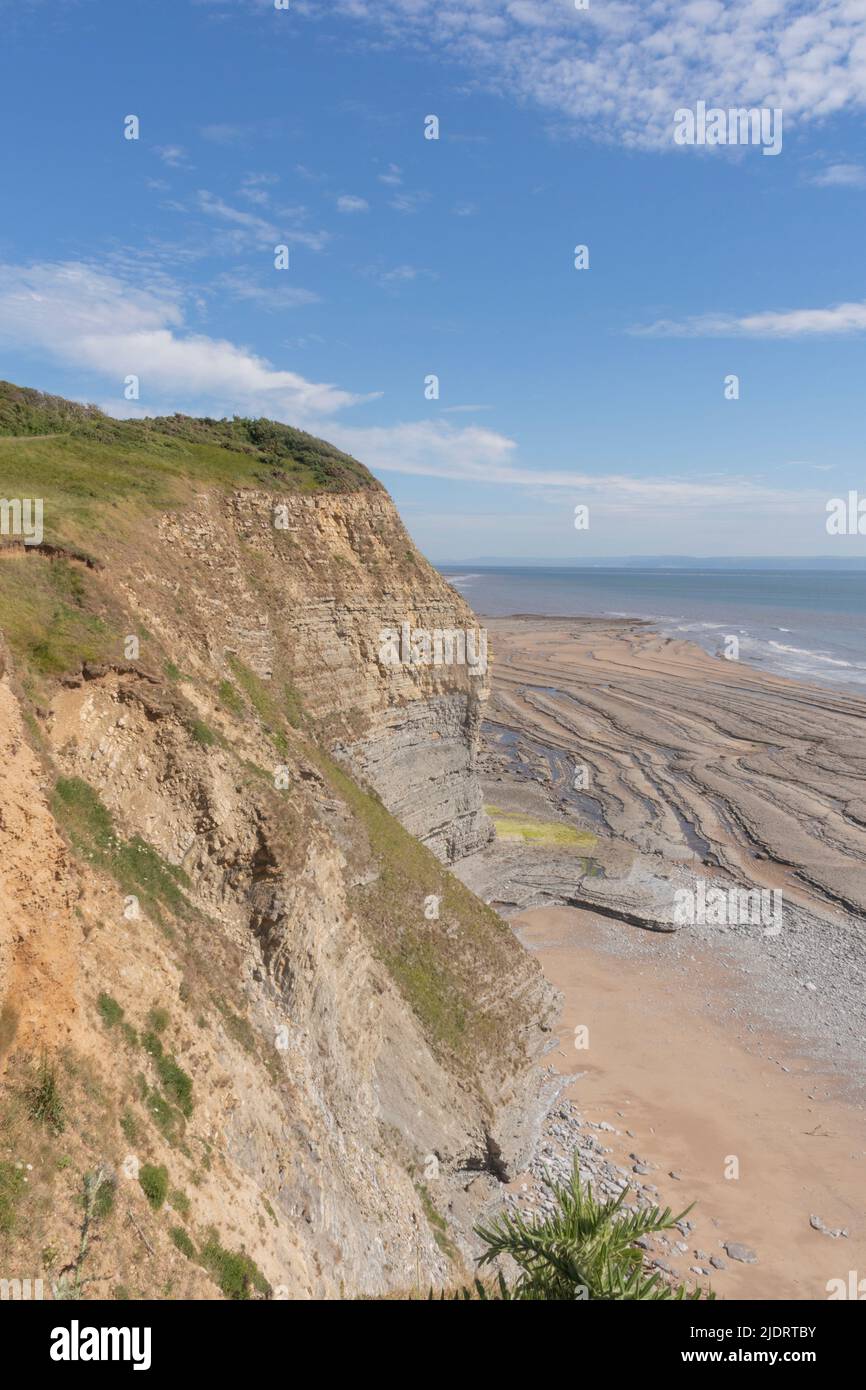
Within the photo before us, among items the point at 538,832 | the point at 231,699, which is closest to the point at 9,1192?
the point at 231,699

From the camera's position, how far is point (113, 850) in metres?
14.0

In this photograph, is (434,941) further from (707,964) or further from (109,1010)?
(707,964)

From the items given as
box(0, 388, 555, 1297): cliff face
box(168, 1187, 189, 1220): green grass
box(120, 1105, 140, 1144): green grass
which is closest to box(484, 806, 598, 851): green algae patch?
box(0, 388, 555, 1297): cliff face

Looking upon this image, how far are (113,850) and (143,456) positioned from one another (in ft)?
62.5

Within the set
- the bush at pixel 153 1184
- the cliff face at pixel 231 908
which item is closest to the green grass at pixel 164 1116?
the cliff face at pixel 231 908

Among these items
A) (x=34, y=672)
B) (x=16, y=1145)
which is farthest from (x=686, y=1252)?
(x=34, y=672)

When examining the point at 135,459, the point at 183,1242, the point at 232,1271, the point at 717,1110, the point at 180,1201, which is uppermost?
the point at 135,459

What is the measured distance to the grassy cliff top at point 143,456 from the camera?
2348 centimetres

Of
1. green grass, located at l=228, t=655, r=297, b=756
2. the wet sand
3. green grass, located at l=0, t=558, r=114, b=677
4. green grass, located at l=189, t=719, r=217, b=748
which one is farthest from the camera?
green grass, located at l=228, t=655, r=297, b=756

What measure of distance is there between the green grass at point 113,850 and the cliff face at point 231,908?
0.06 meters

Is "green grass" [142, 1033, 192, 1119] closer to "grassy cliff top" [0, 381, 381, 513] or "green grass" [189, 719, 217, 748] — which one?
"green grass" [189, 719, 217, 748]

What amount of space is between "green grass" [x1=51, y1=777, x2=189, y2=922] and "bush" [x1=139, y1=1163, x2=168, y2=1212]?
4.49 metres

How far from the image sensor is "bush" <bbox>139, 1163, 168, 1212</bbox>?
32.4 feet

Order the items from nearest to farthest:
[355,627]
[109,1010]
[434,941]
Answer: [109,1010], [434,941], [355,627]
